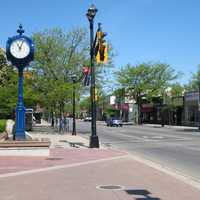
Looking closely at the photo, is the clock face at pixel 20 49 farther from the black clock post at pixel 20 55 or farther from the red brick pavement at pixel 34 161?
the red brick pavement at pixel 34 161

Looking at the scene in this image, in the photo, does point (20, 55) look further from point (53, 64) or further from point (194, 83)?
point (194, 83)

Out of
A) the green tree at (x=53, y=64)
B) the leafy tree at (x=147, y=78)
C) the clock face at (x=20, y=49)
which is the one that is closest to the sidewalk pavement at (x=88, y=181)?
the clock face at (x=20, y=49)

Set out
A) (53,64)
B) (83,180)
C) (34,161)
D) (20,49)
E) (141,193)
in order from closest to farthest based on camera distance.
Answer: (141,193) → (83,180) → (34,161) → (20,49) → (53,64)

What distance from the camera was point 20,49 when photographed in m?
21.7

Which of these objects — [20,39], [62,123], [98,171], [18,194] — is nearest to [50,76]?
[62,123]

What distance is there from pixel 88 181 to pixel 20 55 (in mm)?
10116

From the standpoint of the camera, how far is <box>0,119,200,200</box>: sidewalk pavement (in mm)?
10703

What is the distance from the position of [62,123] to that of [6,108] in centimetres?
815

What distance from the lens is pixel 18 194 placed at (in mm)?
10625

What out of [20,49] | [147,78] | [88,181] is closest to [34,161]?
[88,181]

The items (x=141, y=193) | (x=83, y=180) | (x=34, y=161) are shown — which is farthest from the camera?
(x=34, y=161)

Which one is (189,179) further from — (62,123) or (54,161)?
(62,123)

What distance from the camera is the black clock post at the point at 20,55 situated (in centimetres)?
2128

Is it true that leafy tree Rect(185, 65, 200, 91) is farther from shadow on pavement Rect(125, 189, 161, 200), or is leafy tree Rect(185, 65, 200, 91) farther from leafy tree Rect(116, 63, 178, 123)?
shadow on pavement Rect(125, 189, 161, 200)
